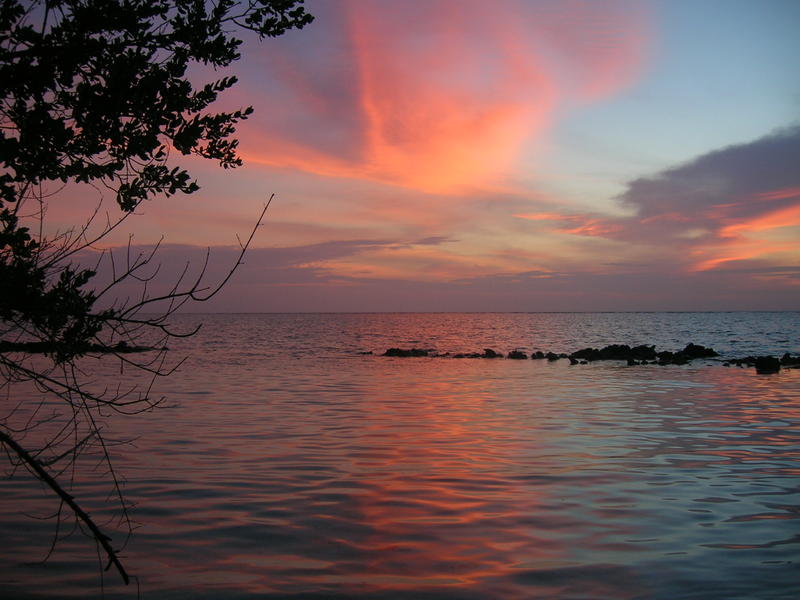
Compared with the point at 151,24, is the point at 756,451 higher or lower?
lower

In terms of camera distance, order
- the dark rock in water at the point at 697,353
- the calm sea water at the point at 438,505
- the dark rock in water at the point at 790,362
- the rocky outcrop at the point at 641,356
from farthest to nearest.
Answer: the dark rock in water at the point at 697,353, the rocky outcrop at the point at 641,356, the dark rock in water at the point at 790,362, the calm sea water at the point at 438,505

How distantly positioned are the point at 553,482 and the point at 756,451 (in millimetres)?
5239

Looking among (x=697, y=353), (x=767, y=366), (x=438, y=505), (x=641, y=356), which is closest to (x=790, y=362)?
(x=767, y=366)

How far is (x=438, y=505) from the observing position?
31.9ft

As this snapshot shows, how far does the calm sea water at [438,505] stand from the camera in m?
6.96

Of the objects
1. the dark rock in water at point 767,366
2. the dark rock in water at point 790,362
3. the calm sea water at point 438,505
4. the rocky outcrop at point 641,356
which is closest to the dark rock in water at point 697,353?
the rocky outcrop at point 641,356

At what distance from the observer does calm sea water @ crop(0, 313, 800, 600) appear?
274 inches

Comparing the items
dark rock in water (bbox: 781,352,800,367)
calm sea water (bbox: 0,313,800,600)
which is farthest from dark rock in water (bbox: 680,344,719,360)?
calm sea water (bbox: 0,313,800,600)

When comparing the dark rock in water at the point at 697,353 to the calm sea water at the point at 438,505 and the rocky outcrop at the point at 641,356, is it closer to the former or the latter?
the rocky outcrop at the point at 641,356

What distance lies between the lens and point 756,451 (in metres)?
13.4

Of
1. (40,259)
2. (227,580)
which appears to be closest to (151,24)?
(40,259)

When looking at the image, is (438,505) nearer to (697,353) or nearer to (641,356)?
(641,356)

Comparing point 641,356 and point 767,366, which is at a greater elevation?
point 767,366

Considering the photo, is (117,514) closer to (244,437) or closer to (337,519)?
(337,519)
